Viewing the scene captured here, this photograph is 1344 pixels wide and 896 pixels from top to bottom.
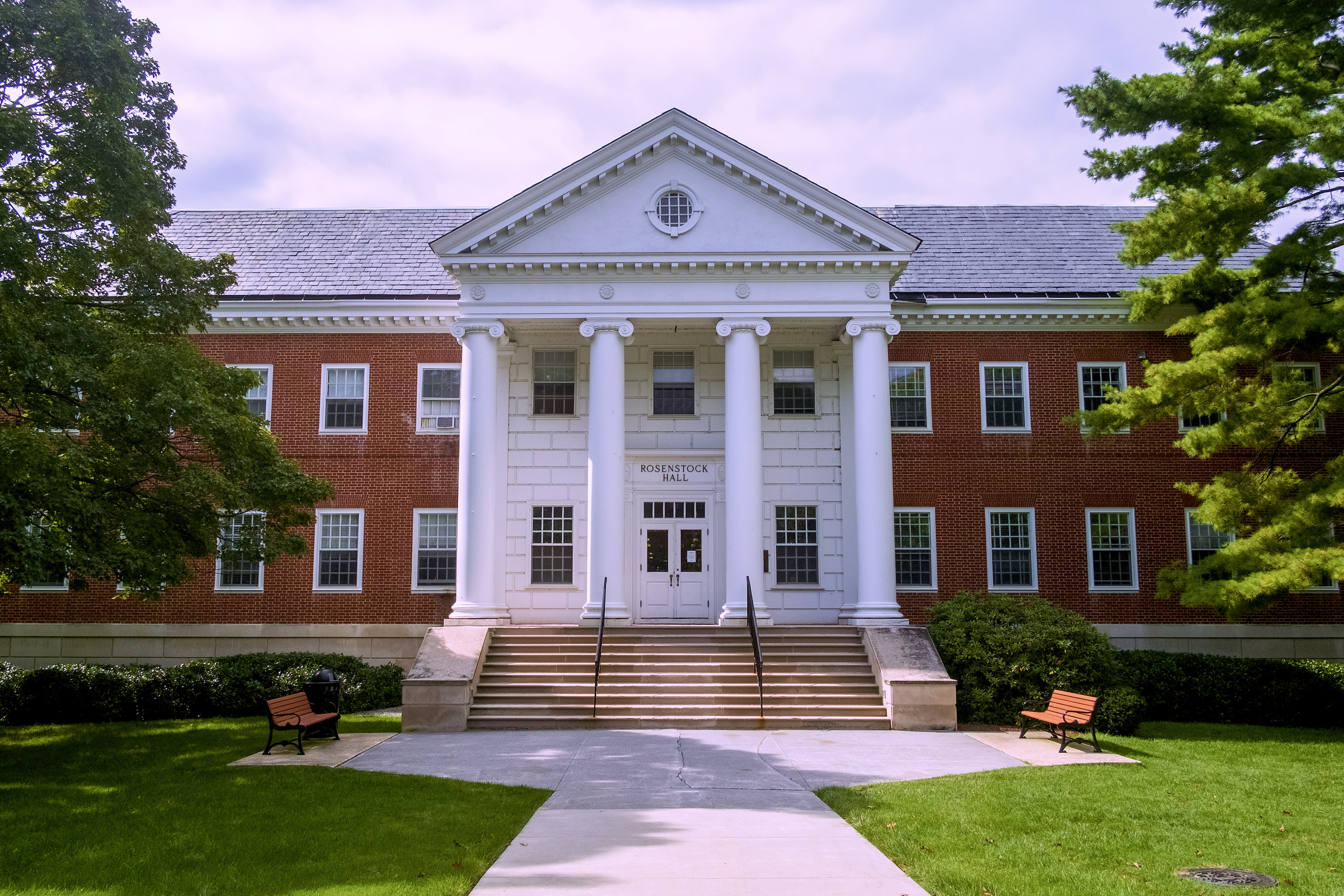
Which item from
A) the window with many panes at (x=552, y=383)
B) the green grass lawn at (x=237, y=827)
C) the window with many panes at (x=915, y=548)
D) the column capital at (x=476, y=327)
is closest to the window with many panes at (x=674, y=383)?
the window with many panes at (x=552, y=383)

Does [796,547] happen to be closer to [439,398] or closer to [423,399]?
[439,398]

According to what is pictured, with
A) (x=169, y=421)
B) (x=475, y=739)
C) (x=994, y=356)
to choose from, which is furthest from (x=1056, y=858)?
(x=994, y=356)

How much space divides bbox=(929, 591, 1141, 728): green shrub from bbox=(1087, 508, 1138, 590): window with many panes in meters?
5.17

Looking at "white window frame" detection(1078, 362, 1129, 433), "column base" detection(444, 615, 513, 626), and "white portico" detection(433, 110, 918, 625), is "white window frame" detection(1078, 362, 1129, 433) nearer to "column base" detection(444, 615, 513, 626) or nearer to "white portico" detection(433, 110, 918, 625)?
"white portico" detection(433, 110, 918, 625)

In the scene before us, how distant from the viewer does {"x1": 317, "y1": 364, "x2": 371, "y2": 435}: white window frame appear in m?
23.4

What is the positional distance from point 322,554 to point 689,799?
48.6ft

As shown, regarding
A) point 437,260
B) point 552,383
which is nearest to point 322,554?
point 552,383

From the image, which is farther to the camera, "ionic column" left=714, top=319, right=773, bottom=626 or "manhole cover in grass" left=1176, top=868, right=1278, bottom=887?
"ionic column" left=714, top=319, right=773, bottom=626

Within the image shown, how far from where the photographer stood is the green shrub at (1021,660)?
55.3ft

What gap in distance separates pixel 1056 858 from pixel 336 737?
10972 millimetres

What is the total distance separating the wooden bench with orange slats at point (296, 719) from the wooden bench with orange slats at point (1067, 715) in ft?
34.3

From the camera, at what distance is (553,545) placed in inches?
883

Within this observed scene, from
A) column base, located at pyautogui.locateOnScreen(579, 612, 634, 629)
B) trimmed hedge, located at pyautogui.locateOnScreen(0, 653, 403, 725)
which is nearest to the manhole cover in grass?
column base, located at pyautogui.locateOnScreen(579, 612, 634, 629)

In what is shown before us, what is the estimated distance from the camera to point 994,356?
77.5ft
